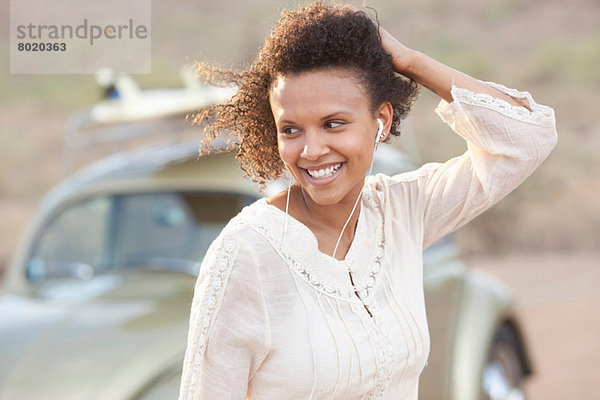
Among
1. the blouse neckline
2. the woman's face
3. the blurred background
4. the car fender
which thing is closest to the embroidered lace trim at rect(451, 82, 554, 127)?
the woman's face

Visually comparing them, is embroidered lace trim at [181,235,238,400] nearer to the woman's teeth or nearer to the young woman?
the young woman

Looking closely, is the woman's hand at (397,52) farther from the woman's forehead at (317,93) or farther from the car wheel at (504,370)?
the car wheel at (504,370)

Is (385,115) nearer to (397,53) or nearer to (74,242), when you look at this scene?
(397,53)

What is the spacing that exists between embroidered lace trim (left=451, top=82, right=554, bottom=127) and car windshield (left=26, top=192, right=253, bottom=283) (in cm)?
167

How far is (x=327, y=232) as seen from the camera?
6.80ft

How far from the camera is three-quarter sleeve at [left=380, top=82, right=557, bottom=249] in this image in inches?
86.5

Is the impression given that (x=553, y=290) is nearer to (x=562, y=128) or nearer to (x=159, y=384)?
(x=159, y=384)

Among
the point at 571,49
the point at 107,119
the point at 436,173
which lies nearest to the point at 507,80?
the point at 571,49

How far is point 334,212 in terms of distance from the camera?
2.08 metres

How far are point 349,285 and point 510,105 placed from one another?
0.67 m

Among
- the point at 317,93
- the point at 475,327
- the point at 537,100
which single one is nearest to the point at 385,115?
the point at 317,93

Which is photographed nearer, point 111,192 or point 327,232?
point 327,232

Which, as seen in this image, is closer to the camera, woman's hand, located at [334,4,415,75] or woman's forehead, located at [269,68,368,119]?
woman's forehead, located at [269,68,368,119]

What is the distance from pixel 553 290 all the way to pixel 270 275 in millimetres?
8198
